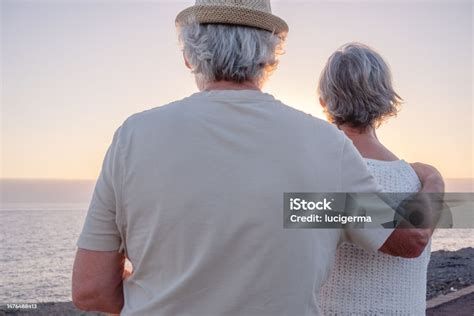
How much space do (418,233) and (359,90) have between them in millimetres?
530

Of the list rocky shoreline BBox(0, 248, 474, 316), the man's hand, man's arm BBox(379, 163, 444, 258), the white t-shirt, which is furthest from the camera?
rocky shoreline BBox(0, 248, 474, 316)

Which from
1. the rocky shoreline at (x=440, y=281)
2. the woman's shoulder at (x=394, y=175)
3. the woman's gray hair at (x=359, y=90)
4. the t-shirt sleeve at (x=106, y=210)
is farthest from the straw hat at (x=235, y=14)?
the rocky shoreline at (x=440, y=281)

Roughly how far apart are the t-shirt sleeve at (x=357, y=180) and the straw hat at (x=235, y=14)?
371mm

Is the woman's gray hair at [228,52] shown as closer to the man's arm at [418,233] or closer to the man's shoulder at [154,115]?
the man's shoulder at [154,115]

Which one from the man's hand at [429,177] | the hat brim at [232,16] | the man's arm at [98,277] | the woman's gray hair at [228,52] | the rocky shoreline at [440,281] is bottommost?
the rocky shoreline at [440,281]

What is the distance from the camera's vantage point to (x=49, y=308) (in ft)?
20.7

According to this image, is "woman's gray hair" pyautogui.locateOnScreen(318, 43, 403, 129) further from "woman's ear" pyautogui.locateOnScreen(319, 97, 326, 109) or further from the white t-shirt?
the white t-shirt

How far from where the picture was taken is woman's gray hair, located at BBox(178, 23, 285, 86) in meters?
1.46

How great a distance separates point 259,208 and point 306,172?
0.14 meters

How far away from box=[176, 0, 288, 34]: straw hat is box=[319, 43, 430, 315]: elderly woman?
0.49m

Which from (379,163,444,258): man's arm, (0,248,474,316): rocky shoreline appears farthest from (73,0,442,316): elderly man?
(0,248,474,316): rocky shoreline

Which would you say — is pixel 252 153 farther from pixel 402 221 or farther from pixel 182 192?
pixel 402 221

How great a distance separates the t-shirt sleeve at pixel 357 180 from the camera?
1398 mm

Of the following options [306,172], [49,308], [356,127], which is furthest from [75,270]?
[49,308]
